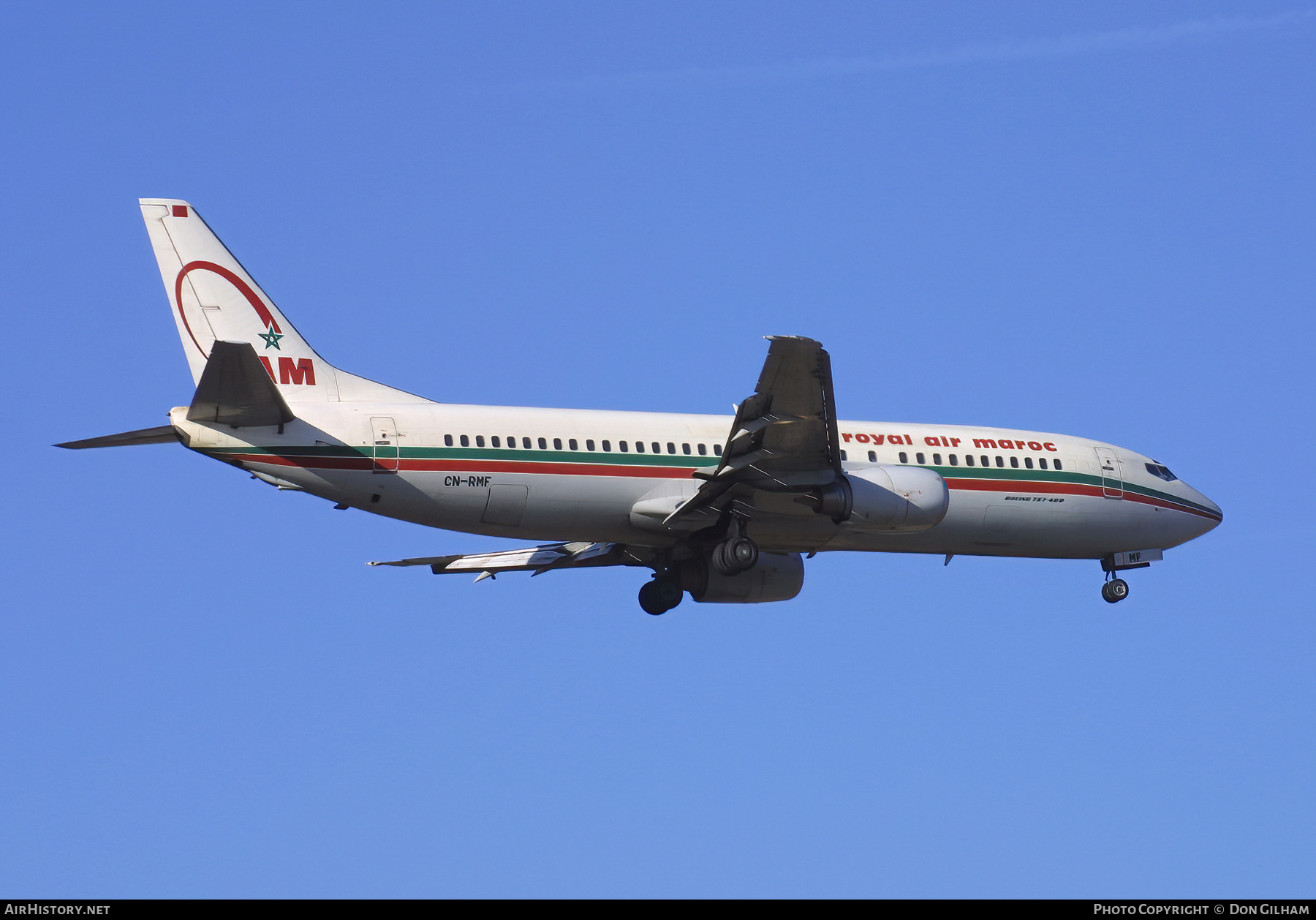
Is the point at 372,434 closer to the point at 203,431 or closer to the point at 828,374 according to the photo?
the point at 203,431

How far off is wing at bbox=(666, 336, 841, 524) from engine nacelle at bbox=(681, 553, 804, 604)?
3524 millimetres

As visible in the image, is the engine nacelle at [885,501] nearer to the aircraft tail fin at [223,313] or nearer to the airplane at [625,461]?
the airplane at [625,461]

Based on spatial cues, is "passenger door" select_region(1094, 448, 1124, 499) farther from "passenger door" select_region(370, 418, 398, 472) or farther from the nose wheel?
"passenger door" select_region(370, 418, 398, 472)

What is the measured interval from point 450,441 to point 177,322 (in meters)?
5.36

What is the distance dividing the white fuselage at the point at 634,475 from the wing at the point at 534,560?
310 cm

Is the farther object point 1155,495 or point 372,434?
point 1155,495

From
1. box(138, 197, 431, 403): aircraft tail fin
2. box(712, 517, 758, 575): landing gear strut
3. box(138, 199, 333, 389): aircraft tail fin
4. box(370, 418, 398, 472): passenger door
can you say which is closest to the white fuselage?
box(370, 418, 398, 472): passenger door

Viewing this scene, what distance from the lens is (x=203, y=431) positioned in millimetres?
29062

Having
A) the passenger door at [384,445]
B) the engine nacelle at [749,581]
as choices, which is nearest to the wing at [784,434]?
the engine nacelle at [749,581]

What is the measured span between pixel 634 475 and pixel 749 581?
5.00 m

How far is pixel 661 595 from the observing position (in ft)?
119
